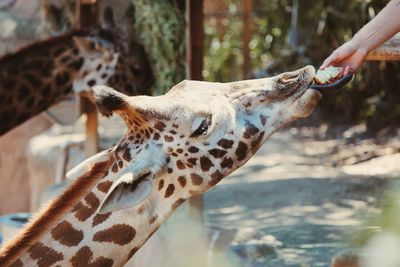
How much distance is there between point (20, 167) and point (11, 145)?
0.31 meters

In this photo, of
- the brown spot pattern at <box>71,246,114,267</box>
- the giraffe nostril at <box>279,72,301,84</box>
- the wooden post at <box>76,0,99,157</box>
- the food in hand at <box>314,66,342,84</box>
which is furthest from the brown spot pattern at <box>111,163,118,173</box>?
the wooden post at <box>76,0,99,157</box>

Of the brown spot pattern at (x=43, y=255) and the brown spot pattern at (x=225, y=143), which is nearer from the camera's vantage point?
the brown spot pattern at (x=43, y=255)

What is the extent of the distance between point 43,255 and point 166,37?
307 centimetres

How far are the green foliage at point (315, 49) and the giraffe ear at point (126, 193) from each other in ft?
18.9

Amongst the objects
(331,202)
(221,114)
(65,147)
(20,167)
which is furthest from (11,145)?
(221,114)

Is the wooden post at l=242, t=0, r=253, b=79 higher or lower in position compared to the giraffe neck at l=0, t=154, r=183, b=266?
higher

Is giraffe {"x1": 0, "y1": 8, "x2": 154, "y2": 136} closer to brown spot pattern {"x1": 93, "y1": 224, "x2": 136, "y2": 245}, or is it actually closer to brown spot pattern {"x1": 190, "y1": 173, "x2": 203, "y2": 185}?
brown spot pattern {"x1": 190, "y1": 173, "x2": 203, "y2": 185}

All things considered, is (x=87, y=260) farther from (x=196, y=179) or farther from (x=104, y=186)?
(x=196, y=179)

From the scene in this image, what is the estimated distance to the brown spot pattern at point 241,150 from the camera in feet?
12.5

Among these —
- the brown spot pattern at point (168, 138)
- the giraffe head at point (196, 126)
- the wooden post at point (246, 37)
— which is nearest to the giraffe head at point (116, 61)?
the giraffe head at point (196, 126)

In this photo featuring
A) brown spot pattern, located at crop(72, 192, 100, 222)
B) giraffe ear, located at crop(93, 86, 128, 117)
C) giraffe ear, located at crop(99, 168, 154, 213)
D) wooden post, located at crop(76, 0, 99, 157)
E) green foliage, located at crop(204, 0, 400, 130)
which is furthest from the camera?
green foliage, located at crop(204, 0, 400, 130)

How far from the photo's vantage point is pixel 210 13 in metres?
15.9

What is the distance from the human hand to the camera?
3664 millimetres

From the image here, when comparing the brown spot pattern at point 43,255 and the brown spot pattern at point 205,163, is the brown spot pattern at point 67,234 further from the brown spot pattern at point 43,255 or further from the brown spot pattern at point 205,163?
the brown spot pattern at point 205,163
